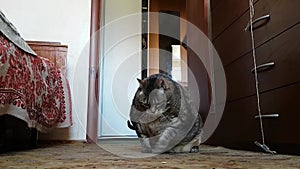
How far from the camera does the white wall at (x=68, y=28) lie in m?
2.47

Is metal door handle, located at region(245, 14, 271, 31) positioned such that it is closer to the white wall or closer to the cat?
the cat

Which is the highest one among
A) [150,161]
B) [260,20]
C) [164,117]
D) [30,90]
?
[260,20]

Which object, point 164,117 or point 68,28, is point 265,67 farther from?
point 68,28

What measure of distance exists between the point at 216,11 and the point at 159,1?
262 cm

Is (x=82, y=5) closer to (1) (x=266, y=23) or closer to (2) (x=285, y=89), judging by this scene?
(1) (x=266, y=23)

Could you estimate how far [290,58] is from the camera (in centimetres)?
122

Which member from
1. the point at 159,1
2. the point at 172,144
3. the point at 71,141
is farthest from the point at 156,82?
the point at 159,1

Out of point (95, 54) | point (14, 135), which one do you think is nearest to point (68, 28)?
point (95, 54)

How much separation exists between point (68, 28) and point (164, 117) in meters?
1.62

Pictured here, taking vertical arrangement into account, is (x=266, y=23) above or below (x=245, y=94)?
above

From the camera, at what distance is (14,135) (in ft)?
5.24

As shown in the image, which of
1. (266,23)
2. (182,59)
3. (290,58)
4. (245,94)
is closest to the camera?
(290,58)

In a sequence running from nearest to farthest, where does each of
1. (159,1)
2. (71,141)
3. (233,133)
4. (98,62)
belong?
(233,133) < (71,141) < (98,62) < (159,1)

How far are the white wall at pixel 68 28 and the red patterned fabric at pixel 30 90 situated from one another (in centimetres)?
34
